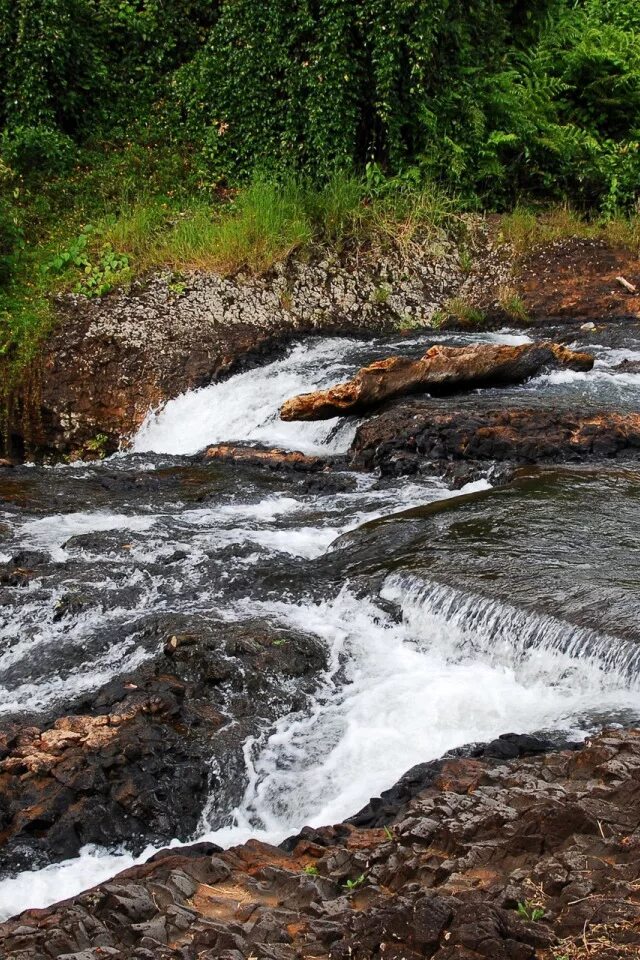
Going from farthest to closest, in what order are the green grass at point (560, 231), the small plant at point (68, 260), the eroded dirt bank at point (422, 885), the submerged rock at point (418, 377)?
1. the green grass at point (560, 231)
2. the small plant at point (68, 260)
3. the submerged rock at point (418, 377)
4. the eroded dirt bank at point (422, 885)

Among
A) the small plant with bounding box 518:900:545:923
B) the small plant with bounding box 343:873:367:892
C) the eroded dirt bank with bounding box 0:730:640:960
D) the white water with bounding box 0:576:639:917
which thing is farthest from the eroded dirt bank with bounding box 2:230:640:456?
the small plant with bounding box 518:900:545:923

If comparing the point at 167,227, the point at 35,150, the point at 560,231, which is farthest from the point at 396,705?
the point at 35,150

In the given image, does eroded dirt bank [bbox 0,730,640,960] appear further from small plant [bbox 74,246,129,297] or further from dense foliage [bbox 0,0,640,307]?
dense foliage [bbox 0,0,640,307]

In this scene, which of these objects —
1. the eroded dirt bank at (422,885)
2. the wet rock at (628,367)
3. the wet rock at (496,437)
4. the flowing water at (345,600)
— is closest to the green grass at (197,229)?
the wet rock at (628,367)

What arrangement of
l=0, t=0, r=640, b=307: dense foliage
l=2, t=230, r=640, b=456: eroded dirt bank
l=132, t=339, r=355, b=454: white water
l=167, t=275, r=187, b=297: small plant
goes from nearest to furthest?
l=132, t=339, r=355, b=454: white water
l=2, t=230, r=640, b=456: eroded dirt bank
l=167, t=275, r=187, b=297: small plant
l=0, t=0, r=640, b=307: dense foliage

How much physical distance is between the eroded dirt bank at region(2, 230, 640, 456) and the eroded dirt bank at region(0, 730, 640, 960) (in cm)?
908

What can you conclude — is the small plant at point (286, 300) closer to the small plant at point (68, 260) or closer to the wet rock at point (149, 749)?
the small plant at point (68, 260)

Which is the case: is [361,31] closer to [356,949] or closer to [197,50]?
[197,50]

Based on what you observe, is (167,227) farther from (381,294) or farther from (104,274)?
(381,294)

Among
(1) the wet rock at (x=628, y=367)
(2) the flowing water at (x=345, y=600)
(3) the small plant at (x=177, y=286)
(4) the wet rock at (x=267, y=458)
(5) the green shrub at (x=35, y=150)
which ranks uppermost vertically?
(5) the green shrub at (x=35, y=150)

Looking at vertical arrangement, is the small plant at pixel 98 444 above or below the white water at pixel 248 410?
below

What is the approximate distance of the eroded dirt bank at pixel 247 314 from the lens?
13.3m

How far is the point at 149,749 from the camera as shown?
5574mm

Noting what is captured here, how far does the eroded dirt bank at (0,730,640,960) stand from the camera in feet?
11.7
